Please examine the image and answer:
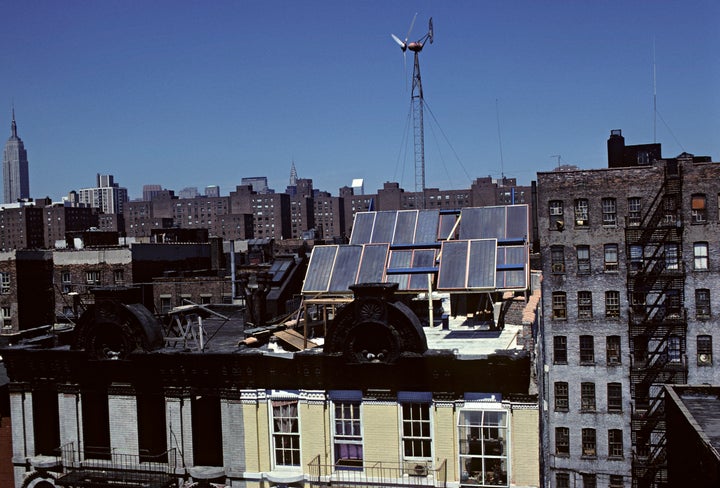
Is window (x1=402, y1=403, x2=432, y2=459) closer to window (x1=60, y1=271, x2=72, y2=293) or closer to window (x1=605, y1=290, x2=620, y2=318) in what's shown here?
window (x1=605, y1=290, x2=620, y2=318)

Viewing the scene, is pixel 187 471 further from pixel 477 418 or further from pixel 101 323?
pixel 477 418

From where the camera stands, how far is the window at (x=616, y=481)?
180 ft

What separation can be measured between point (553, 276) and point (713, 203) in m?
12.5

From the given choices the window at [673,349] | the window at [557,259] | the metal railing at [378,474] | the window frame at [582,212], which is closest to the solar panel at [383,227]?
the metal railing at [378,474]

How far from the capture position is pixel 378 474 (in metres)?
24.9

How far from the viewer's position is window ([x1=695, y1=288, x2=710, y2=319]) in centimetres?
5344

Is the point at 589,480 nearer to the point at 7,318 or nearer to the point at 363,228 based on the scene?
the point at 363,228

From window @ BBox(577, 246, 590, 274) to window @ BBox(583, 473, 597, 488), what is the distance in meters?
15.4

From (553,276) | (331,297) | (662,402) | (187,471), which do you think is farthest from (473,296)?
(662,402)

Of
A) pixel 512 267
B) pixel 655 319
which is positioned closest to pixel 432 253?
pixel 512 267

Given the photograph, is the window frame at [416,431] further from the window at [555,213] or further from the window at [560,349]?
the window at [555,213]

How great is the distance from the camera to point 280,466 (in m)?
25.9

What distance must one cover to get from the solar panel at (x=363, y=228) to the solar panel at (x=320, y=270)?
134 centimetres

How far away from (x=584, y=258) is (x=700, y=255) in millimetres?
8138
